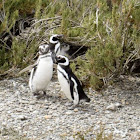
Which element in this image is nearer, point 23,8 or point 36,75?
point 36,75

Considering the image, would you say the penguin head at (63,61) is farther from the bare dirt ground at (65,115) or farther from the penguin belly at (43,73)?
the bare dirt ground at (65,115)

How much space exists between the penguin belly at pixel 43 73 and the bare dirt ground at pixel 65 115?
209 mm

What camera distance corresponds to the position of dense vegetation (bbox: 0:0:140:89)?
205 inches

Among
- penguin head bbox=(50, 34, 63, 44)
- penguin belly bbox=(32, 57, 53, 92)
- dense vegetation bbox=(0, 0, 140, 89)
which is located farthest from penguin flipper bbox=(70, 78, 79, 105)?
penguin head bbox=(50, 34, 63, 44)

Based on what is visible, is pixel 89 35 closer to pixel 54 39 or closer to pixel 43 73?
pixel 54 39

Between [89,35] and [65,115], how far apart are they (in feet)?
6.14

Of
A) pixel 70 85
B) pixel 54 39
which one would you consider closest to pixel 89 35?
pixel 54 39

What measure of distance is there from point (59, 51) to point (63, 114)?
7.84 feet

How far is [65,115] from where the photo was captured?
183 inches

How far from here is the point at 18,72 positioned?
241 inches

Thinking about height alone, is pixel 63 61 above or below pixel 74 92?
above

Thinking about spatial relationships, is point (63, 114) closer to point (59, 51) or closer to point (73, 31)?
point (73, 31)

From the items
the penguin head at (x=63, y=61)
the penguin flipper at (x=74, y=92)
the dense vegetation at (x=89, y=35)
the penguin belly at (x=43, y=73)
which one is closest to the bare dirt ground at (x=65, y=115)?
the penguin flipper at (x=74, y=92)

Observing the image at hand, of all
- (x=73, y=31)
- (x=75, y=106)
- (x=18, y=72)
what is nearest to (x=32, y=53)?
(x=18, y=72)
